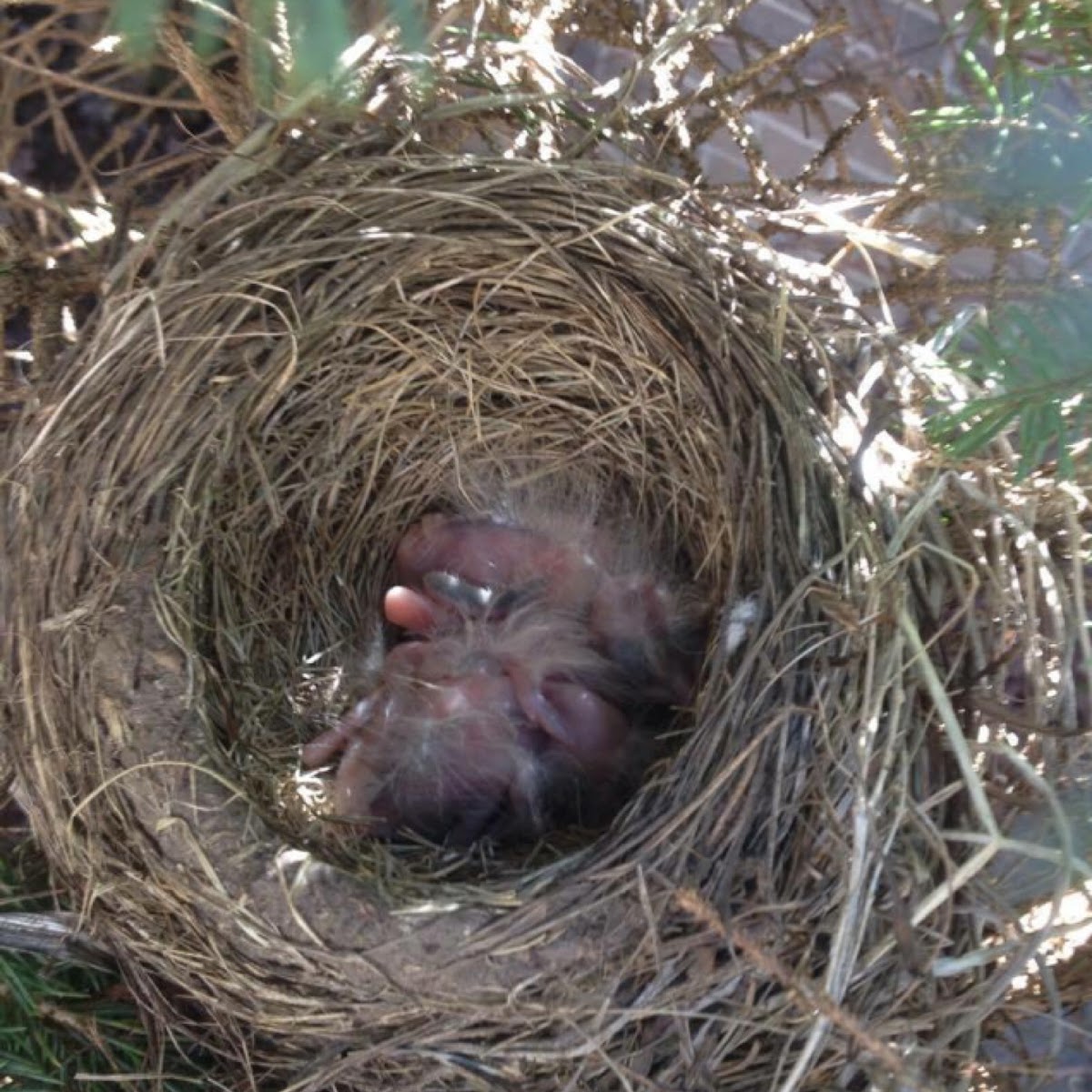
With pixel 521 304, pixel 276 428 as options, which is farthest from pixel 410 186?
pixel 276 428

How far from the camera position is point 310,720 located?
1.33 metres

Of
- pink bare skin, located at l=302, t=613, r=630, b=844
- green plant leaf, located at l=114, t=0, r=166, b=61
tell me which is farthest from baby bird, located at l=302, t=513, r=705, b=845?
green plant leaf, located at l=114, t=0, r=166, b=61

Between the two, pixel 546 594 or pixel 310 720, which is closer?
pixel 310 720

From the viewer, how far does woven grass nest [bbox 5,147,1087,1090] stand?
0.94 metres

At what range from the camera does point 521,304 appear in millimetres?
1230

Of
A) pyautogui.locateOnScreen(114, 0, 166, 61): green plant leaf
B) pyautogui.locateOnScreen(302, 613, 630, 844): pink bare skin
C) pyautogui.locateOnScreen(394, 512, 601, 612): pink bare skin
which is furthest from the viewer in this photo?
pyautogui.locateOnScreen(394, 512, 601, 612): pink bare skin

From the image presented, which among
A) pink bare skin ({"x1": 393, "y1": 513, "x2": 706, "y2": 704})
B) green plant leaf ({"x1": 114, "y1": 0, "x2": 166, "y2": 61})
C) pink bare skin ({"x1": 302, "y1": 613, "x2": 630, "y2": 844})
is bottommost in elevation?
pink bare skin ({"x1": 302, "y1": 613, "x2": 630, "y2": 844})

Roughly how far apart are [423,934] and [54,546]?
46cm

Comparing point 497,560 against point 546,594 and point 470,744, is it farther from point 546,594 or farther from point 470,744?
point 470,744

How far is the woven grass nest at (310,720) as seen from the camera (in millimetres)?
941

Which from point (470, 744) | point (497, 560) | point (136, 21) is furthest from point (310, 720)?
point (136, 21)

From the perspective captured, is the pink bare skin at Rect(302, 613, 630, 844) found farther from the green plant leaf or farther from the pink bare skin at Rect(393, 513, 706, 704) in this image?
the green plant leaf

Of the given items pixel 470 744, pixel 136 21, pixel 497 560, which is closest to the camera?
pixel 136 21

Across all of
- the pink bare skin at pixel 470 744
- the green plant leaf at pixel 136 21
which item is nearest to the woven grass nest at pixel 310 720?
the pink bare skin at pixel 470 744
